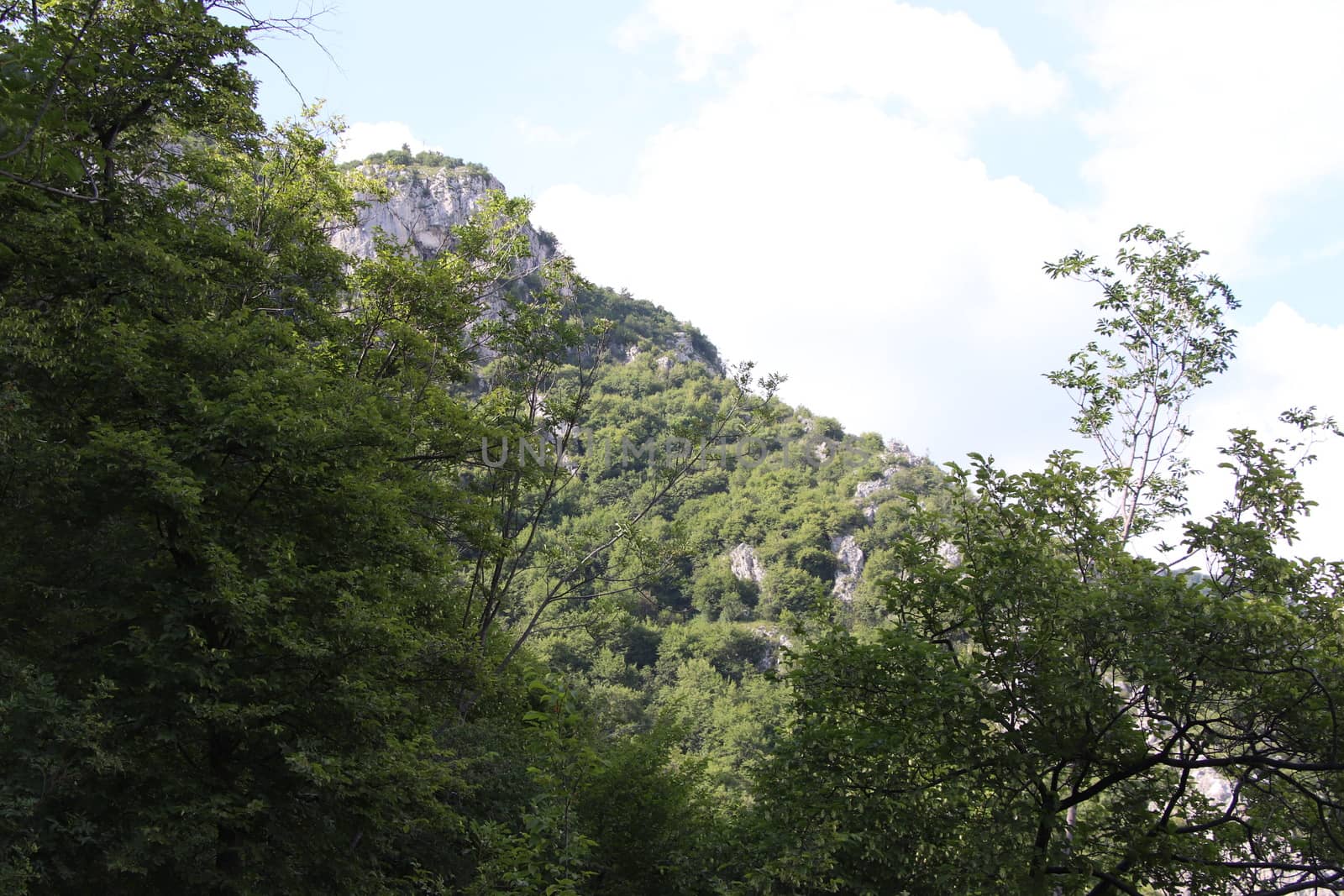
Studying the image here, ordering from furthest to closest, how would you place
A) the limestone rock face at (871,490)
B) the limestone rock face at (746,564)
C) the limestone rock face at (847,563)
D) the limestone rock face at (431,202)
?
1. the limestone rock face at (871,490)
2. the limestone rock face at (746,564)
3. the limestone rock face at (847,563)
4. the limestone rock face at (431,202)

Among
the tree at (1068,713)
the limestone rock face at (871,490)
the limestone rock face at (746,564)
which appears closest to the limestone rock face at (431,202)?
the limestone rock face at (746,564)

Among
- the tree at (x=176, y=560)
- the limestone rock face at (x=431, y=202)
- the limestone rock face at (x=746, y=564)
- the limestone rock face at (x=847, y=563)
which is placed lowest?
the tree at (x=176, y=560)

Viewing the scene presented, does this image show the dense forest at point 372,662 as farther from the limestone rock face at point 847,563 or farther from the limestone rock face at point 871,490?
the limestone rock face at point 871,490

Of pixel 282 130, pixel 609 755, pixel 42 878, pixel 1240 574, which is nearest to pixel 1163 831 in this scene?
pixel 1240 574

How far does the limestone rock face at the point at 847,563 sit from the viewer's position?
321 ft

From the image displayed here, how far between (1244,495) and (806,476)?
104 m

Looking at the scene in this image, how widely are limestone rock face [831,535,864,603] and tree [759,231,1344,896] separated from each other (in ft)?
295

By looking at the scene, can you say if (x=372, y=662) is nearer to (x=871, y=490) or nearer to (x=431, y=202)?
(x=431, y=202)

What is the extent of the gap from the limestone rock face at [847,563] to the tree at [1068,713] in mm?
89847

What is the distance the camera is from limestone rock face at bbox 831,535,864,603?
321 feet

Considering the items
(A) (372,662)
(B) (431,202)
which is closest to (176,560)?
(A) (372,662)

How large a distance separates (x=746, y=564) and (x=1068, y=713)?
92501 millimetres

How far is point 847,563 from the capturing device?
3947 inches

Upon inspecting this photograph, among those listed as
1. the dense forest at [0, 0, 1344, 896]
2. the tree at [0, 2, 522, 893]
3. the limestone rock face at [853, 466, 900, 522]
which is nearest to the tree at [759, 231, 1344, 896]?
the dense forest at [0, 0, 1344, 896]
